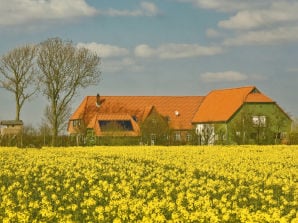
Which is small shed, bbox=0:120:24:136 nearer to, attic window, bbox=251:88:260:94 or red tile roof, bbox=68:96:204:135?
red tile roof, bbox=68:96:204:135

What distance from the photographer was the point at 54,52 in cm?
7069

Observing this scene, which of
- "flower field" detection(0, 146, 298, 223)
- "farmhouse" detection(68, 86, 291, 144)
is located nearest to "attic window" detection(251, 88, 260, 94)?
"farmhouse" detection(68, 86, 291, 144)

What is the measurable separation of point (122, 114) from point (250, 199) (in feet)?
212

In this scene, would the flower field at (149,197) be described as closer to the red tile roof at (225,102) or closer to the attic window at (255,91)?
the red tile roof at (225,102)

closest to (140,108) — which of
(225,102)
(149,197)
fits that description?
(225,102)

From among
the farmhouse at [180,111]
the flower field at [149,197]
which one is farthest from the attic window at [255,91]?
the flower field at [149,197]

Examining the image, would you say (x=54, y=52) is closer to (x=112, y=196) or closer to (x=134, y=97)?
(x=134, y=97)

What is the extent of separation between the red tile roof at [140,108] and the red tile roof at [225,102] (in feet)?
5.75

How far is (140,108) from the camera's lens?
83.6 m

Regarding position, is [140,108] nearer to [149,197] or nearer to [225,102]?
[225,102]

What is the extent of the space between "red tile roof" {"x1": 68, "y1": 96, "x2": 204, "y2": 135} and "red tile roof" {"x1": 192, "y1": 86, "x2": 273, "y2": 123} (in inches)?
69.0

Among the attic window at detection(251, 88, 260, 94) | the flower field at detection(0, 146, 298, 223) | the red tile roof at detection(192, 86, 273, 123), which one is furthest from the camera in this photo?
the attic window at detection(251, 88, 260, 94)

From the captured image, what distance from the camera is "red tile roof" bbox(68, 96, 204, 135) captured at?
81562 mm

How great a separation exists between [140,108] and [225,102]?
10695mm
